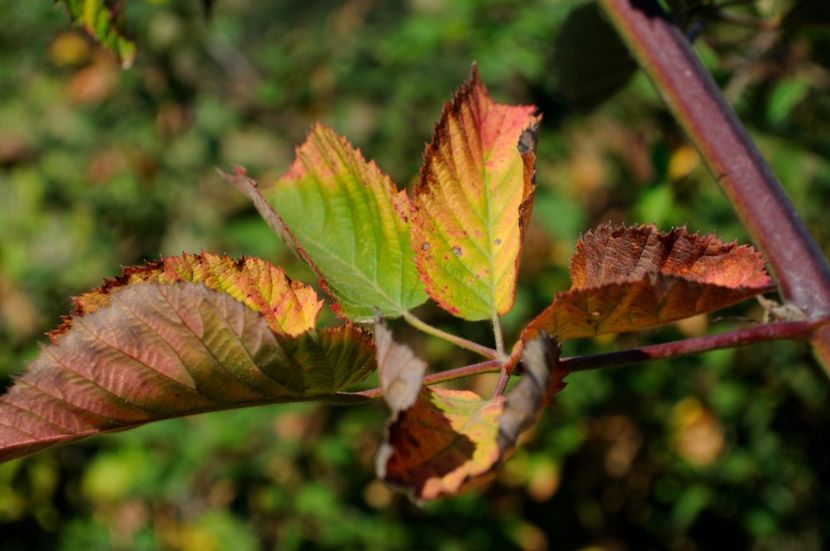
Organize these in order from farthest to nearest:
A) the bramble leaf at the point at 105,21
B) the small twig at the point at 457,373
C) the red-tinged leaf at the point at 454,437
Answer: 1. the bramble leaf at the point at 105,21
2. the small twig at the point at 457,373
3. the red-tinged leaf at the point at 454,437

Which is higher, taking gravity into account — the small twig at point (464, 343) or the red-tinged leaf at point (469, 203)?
the red-tinged leaf at point (469, 203)

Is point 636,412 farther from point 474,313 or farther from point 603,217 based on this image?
point 474,313

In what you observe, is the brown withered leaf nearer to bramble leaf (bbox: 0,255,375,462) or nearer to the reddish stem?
bramble leaf (bbox: 0,255,375,462)

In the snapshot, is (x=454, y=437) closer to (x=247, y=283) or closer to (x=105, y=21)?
(x=247, y=283)

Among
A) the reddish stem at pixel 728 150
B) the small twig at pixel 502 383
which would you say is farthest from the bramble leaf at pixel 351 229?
the reddish stem at pixel 728 150

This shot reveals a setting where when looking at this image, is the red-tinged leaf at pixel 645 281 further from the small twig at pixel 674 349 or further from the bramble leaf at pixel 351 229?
the bramble leaf at pixel 351 229
